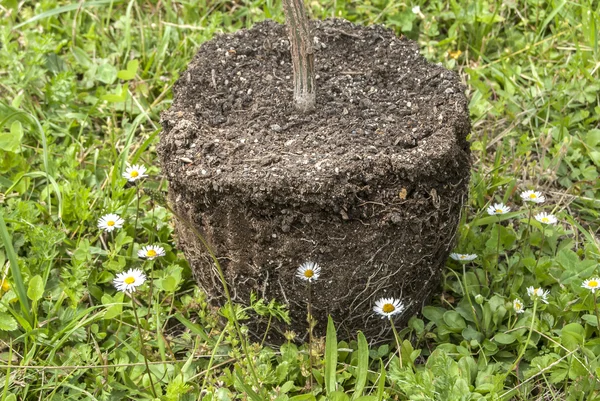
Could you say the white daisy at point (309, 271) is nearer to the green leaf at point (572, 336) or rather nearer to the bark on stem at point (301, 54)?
the bark on stem at point (301, 54)

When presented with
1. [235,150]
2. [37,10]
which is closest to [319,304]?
[235,150]

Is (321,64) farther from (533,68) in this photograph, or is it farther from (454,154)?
(533,68)

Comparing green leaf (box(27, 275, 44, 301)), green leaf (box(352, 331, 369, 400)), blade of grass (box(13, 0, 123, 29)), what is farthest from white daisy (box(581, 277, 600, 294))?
blade of grass (box(13, 0, 123, 29))

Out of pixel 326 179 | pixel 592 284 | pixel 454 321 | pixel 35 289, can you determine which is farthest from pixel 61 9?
pixel 592 284

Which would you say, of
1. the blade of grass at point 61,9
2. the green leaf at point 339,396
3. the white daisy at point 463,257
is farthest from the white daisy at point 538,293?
the blade of grass at point 61,9

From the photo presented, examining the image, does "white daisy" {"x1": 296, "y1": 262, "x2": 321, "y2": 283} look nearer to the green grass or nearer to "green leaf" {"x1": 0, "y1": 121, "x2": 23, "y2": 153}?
the green grass

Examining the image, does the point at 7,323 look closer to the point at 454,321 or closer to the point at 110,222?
the point at 110,222

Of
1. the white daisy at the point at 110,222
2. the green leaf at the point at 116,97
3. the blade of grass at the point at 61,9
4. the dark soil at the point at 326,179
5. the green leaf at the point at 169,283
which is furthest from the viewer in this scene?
the blade of grass at the point at 61,9
